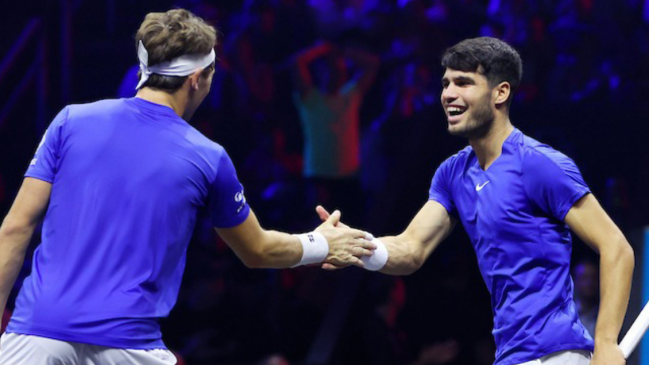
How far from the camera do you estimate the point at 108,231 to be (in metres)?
3.46

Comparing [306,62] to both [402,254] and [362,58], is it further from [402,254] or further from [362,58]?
[402,254]

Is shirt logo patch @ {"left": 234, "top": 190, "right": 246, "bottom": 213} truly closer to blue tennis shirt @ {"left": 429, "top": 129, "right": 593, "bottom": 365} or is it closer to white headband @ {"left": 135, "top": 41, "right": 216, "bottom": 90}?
white headband @ {"left": 135, "top": 41, "right": 216, "bottom": 90}

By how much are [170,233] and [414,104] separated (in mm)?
6439

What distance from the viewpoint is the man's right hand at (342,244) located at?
180 inches

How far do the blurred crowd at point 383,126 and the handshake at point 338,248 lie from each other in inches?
161

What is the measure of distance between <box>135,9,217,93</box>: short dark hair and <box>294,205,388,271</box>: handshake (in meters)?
0.94

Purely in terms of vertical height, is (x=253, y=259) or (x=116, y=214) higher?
(x=116, y=214)

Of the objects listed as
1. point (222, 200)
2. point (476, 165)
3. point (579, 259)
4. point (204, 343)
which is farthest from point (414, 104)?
point (222, 200)

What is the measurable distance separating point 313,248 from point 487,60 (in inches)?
40.3

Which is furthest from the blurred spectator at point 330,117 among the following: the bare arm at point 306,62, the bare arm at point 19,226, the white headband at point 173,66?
the bare arm at point 19,226

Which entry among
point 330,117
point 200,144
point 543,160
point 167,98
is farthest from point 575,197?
point 330,117

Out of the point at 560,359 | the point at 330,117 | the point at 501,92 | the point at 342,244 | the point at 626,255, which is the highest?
the point at 501,92

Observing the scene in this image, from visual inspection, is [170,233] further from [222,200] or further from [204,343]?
[204,343]

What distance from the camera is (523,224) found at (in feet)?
13.5
